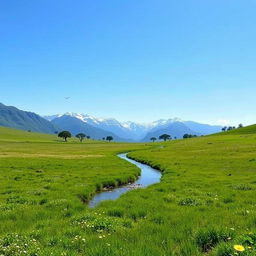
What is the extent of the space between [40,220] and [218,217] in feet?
29.3

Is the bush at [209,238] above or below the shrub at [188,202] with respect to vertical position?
above

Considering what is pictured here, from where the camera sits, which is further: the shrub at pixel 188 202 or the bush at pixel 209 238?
the shrub at pixel 188 202

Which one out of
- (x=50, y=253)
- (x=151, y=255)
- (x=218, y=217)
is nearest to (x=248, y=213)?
(x=218, y=217)

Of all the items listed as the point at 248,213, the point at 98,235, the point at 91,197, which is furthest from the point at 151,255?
the point at 91,197

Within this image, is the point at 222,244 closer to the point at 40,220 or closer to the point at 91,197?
the point at 40,220

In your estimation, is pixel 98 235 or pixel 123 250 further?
pixel 98 235

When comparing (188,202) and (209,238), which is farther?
(188,202)

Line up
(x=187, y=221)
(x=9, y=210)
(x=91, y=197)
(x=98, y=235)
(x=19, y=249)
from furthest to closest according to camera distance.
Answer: (x=91, y=197) < (x=9, y=210) < (x=187, y=221) < (x=98, y=235) < (x=19, y=249)

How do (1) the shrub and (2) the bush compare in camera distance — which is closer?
(2) the bush

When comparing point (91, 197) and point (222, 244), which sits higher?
point (222, 244)

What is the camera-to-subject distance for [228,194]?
21.3 meters

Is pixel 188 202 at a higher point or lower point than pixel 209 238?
lower

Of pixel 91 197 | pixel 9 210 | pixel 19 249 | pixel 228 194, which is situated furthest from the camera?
pixel 91 197

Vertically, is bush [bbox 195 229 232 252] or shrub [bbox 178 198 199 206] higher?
bush [bbox 195 229 232 252]
